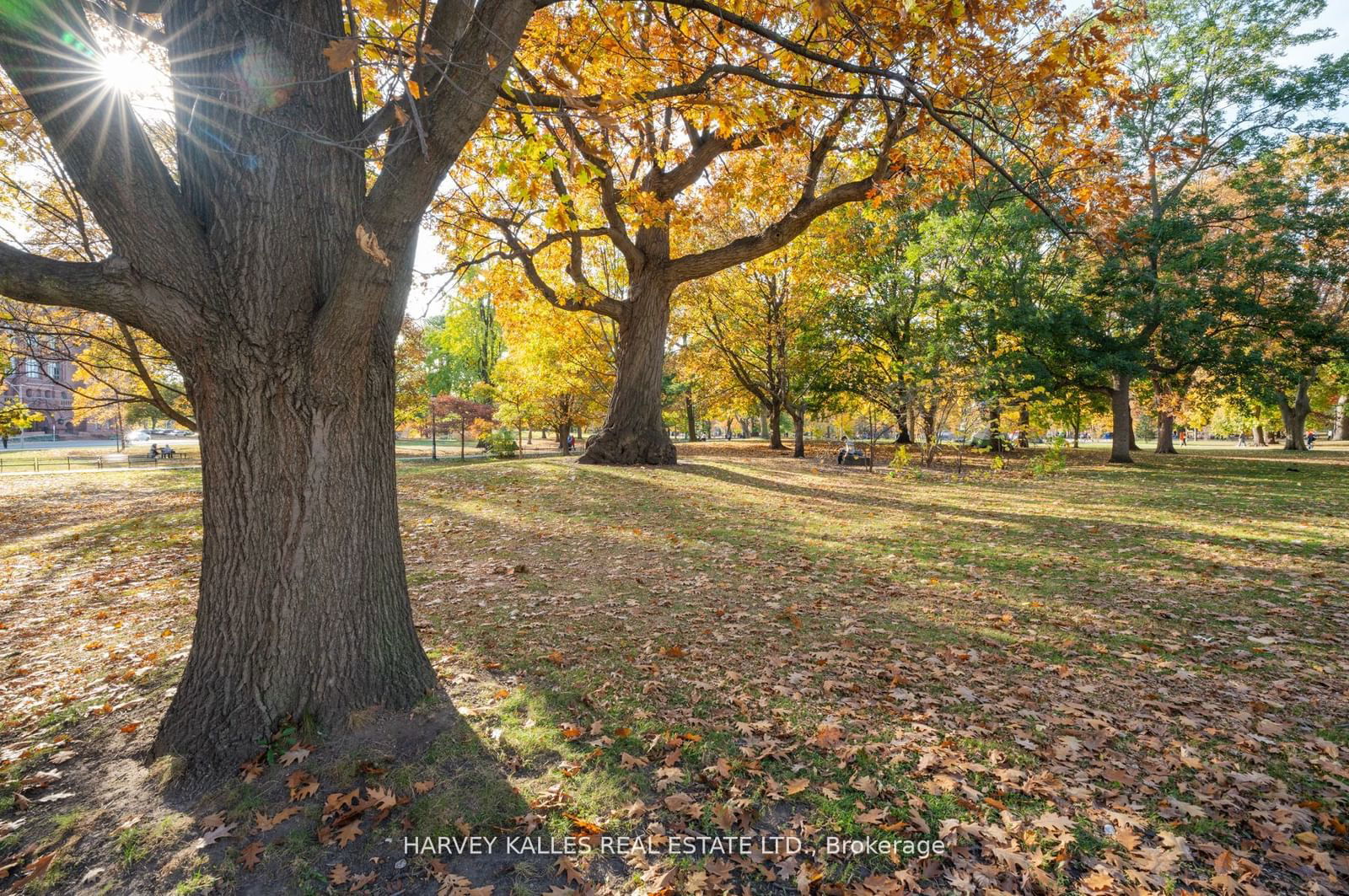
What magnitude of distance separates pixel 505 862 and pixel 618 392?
43.2 feet

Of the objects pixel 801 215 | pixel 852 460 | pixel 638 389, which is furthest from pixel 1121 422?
pixel 638 389

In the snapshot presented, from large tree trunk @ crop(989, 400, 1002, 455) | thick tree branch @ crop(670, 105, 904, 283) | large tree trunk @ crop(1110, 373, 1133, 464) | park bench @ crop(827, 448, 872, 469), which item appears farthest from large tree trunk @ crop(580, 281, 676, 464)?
large tree trunk @ crop(1110, 373, 1133, 464)

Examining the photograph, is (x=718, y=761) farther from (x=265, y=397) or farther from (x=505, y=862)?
(x=265, y=397)

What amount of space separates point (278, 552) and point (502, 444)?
2596 cm

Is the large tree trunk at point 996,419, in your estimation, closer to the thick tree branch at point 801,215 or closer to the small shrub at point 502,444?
the thick tree branch at point 801,215

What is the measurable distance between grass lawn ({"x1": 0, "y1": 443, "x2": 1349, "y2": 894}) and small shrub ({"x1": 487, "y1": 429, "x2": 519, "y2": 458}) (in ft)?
67.6

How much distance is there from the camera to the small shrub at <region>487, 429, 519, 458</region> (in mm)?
28141

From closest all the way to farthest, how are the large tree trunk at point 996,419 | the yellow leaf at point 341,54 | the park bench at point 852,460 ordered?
the yellow leaf at point 341,54, the large tree trunk at point 996,419, the park bench at point 852,460

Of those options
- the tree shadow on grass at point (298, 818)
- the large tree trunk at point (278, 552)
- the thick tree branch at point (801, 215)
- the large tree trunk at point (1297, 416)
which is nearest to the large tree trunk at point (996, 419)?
the thick tree branch at point (801, 215)

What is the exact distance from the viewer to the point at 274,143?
10.1ft

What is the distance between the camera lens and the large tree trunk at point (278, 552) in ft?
9.99

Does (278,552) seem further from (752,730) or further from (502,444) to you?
(502,444)

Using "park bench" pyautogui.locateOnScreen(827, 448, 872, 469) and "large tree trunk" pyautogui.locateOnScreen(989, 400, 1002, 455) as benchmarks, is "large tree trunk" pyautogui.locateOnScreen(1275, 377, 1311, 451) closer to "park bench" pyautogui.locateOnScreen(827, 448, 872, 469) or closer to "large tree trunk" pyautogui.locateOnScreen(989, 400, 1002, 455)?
"large tree trunk" pyautogui.locateOnScreen(989, 400, 1002, 455)

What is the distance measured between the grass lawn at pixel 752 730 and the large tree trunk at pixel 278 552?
0.25m
